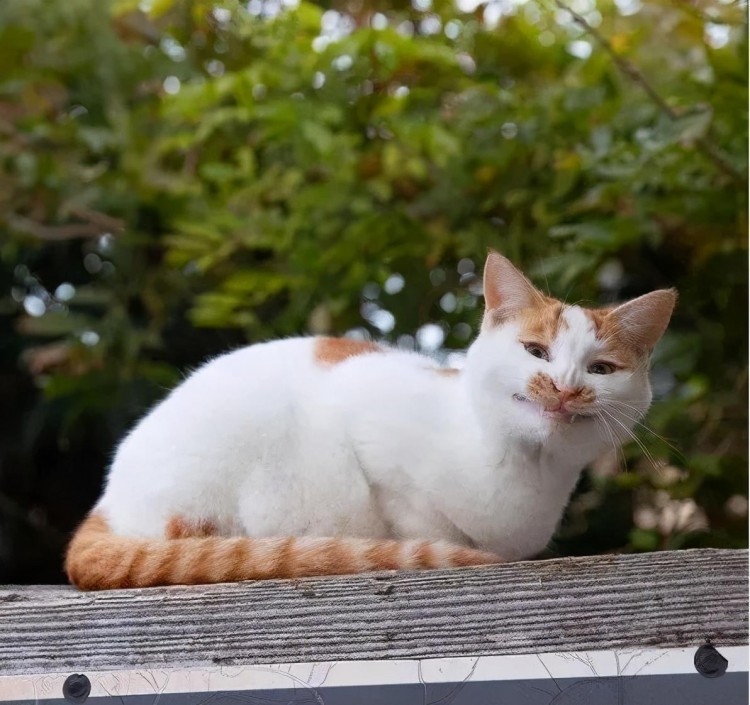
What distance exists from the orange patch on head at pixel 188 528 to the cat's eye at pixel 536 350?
0.36 meters

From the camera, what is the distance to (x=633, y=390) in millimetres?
892

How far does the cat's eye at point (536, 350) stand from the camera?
901 mm

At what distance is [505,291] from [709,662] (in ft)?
1.30

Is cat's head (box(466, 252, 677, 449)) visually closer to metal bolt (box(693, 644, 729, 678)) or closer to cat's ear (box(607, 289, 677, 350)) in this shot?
cat's ear (box(607, 289, 677, 350))

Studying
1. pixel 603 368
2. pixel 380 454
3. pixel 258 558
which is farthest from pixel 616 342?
pixel 258 558

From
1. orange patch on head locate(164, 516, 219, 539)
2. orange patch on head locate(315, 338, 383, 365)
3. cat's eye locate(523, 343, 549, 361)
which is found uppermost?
cat's eye locate(523, 343, 549, 361)

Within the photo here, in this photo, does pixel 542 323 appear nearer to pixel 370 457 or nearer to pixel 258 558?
pixel 370 457

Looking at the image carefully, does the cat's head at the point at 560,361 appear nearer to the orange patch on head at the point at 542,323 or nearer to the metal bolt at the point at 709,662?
the orange patch on head at the point at 542,323

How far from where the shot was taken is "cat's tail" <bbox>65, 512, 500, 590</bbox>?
876mm

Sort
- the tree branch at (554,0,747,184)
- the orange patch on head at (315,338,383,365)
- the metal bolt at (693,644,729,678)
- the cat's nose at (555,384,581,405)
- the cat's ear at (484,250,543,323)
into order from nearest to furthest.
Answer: the metal bolt at (693,644,729,678)
the cat's nose at (555,384,581,405)
the cat's ear at (484,250,543,323)
the orange patch on head at (315,338,383,365)
the tree branch at (554,0,747,184)

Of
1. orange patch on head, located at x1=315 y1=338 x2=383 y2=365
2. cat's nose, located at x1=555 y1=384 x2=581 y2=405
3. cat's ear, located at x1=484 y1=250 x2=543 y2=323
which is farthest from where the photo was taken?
orange patch on head, located at x1=315 y1=338 x2=383 y2=365

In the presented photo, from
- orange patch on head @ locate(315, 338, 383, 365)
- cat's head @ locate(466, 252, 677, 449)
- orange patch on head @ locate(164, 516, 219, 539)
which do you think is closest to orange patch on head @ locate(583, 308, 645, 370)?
cat's head @ locate(466, 252, 677, 449)

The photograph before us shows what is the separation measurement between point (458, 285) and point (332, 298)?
0.78 feet

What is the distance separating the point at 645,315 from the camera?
90 cm
